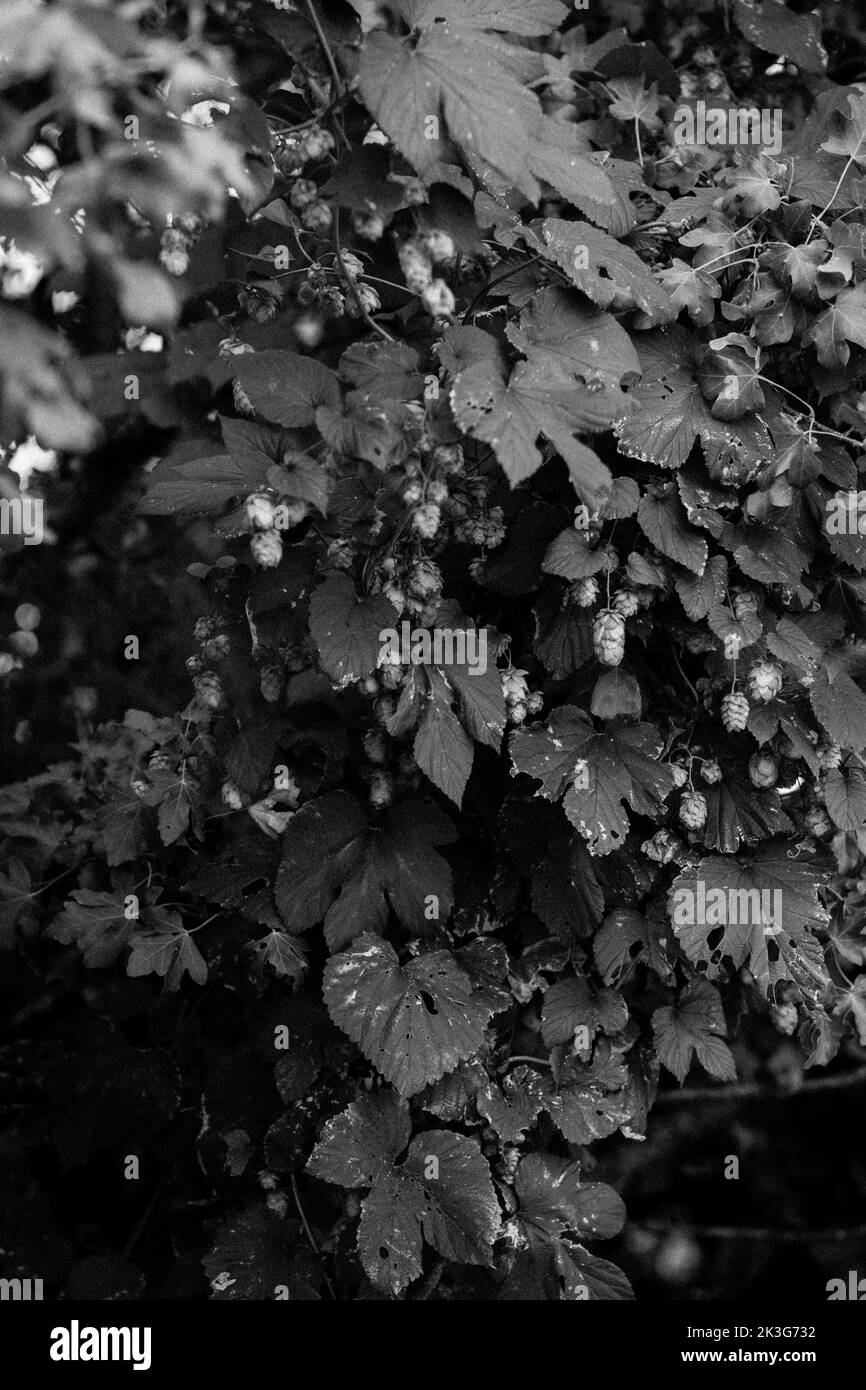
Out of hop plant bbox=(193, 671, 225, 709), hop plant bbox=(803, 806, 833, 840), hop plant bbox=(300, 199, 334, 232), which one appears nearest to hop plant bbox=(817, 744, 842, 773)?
hop plant bbox=(803, 806, 833, 840)

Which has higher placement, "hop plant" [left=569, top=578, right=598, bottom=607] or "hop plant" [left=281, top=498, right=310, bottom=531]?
"hop plant" [left=281, top=498, right=310, bottom=531]

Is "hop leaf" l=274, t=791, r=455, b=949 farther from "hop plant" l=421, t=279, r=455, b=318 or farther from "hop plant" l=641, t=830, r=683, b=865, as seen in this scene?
"hop plant" l=421, t=279, r=455, b=318

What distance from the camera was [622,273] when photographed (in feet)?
5.99

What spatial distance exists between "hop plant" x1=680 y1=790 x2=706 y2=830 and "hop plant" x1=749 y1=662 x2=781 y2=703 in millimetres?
197

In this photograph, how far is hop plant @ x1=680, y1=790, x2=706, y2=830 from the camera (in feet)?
6.54

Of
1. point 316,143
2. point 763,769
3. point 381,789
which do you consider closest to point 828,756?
point 763,769

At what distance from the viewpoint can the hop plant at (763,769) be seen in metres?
2.02

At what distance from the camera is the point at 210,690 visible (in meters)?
2.08

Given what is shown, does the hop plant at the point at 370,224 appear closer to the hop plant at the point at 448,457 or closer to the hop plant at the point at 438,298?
the hop plant at the point at 438,298

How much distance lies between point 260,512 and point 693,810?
0.86m

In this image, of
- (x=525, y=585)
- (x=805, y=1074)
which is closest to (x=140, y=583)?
(x=525, y=585)

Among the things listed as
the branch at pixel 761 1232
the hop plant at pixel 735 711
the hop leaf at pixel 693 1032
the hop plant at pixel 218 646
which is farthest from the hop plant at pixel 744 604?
the branch at pixel 761 1232

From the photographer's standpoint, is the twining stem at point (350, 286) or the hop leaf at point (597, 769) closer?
the twining stem at point (350, 286)
